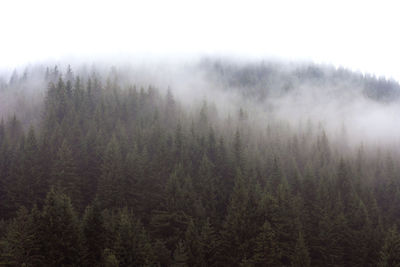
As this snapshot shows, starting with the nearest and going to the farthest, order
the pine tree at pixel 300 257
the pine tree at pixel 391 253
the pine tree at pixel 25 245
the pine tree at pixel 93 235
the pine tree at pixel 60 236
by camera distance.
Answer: the pine tree at pixel 25 245
the pine tree at pixel 60 236
the pine tree at pixel 93 235
the pine tree at pixel 300 257
the pine tree at pixel 391 253

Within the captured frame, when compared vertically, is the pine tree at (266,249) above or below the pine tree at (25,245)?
below

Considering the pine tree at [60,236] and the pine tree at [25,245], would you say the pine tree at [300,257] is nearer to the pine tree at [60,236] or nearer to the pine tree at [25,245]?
the pine tree at [60,236]

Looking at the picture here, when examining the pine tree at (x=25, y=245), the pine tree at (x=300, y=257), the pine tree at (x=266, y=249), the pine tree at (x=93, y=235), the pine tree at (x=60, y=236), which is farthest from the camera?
the pine tree at (x=300, y=257)

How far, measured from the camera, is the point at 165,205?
5644 centimetres

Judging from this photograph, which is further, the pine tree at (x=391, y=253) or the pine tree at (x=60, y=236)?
the pine tree at (x=391, y=253)

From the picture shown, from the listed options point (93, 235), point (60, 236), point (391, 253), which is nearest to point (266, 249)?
point (391, 253)

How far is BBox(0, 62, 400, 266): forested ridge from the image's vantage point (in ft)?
114

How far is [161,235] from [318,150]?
78.9m

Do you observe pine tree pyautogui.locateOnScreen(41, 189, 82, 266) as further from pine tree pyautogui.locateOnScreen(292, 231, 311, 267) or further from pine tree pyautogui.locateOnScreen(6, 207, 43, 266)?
pine tree pyautogui.locateOnScreen(292, 231, 311, 267)

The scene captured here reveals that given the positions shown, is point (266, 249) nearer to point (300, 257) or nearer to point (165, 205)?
point (300, 257)

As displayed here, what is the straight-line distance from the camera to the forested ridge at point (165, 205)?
34.8 metres

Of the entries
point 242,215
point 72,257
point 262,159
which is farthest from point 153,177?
point 262,159

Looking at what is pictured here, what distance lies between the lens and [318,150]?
114m

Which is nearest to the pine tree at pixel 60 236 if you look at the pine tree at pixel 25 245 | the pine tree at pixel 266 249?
the pine tree at pixel 25 245
